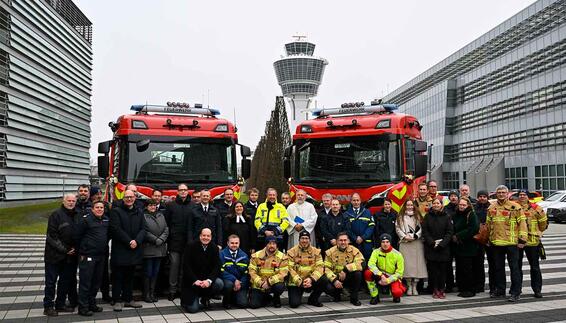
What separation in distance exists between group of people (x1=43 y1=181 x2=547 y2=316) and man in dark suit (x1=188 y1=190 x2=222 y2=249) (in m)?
0.02

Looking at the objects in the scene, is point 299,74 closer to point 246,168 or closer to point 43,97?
point 43,97

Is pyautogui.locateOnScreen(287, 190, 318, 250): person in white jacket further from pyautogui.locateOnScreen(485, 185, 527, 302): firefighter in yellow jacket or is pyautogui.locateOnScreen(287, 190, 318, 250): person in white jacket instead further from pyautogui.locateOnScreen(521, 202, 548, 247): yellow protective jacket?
pyautogui.locateOnScreen(521, 202, 548, 247): yellow protective jacket

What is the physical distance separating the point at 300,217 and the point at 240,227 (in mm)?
1091

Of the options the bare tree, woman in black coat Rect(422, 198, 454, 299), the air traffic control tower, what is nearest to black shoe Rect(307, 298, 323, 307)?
woman in black coat Rect(422, 198, 454, 299)

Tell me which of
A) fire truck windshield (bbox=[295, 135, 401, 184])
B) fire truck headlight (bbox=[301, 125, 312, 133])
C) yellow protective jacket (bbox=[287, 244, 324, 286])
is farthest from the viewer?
fire truck headlight (bbox=[301, 125, 312, 133])

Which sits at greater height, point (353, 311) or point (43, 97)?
point (43, 97)

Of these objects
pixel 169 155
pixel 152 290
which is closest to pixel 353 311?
pixel 152 290

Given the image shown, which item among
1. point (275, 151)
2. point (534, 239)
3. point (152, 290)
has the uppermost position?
point (275, 151)

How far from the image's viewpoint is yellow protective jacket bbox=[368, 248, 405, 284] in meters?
7.88

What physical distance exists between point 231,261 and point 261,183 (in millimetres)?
24137

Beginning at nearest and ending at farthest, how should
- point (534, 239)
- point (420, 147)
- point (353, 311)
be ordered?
point (353, 311) < point (534, 239) < point (420, 147)

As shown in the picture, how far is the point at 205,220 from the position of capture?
810cm

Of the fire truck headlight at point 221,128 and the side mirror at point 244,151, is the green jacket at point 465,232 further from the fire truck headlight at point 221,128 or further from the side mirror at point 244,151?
the fire truck headlight at point 221,128

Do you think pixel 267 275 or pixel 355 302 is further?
pixel 355 302
